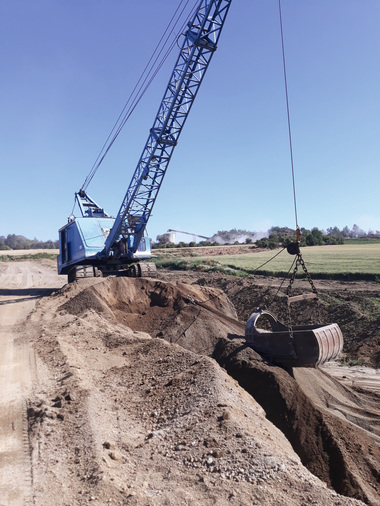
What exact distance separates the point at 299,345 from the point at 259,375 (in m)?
1.21

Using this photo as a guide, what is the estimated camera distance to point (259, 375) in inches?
305

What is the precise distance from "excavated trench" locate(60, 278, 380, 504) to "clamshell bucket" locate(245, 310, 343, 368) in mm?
313

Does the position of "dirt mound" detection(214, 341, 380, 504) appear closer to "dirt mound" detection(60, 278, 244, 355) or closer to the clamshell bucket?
the clamshell bucket

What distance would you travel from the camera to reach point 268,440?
482 cm

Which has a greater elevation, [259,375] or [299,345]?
[299,345]

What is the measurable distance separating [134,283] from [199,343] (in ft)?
17.1

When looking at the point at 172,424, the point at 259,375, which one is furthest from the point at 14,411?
the point at 259,375

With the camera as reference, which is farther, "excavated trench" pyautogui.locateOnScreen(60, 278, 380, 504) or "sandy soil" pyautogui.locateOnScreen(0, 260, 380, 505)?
"excavated trench" pyautogui.locateOnScreen(60, 278, 380, 504)

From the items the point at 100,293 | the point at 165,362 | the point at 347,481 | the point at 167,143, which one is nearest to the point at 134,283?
the point at 100,293

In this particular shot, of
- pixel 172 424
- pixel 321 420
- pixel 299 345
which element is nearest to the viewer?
pixel 172 424

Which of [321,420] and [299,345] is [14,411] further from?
[299,345]

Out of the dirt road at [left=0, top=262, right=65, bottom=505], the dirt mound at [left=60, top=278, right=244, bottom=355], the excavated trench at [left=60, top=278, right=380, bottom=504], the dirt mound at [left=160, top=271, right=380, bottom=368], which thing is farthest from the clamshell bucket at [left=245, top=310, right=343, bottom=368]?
the dirt road at [left=0, top=262, right=65, bottom=505]

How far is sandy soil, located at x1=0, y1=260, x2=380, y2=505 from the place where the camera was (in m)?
3.96

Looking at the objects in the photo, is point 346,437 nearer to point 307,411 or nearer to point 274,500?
point 307,411
